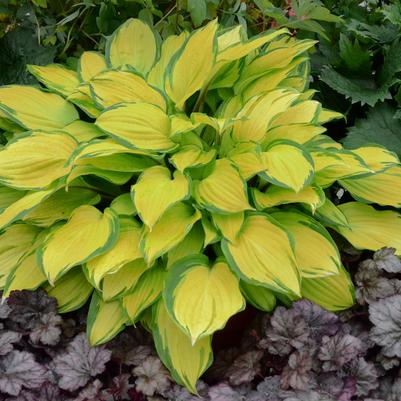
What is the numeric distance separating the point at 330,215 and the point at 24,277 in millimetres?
720

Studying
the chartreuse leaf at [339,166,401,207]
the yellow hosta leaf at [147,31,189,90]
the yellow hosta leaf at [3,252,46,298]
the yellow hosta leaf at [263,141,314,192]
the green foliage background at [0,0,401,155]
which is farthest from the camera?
the green foliage background at [0,0,401,155]

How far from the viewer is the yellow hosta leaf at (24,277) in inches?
57.2

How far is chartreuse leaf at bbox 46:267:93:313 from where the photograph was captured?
1.47m

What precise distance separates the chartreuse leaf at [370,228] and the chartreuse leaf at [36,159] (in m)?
0.67

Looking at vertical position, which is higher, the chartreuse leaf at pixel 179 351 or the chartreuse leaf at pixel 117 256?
the chartreuse leaf at pixel 117 256

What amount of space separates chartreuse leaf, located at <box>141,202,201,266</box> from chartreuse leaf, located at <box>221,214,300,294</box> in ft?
0.30

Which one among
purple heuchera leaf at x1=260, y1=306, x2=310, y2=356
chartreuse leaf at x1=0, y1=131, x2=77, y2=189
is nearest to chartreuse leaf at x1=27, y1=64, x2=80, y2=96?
chartreuse leaf at x1=0, y1=131, x2=77, y2=189

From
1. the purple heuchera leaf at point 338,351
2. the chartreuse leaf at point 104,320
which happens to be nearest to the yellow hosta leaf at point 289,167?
the purple heuchera leaf at point 338,351

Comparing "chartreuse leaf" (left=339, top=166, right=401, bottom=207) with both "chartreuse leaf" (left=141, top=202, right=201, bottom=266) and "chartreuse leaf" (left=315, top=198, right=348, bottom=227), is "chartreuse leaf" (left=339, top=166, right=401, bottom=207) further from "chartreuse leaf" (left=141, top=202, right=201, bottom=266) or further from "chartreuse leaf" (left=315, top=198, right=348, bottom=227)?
"chartreuse leaf" (left=141, top=202, right=201, bottom=266)

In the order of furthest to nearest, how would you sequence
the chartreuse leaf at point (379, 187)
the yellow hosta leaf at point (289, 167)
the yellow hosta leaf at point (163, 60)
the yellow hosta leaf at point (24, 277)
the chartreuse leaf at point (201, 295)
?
1. the yellow hosta leaf at point (163, 60)
2. the chartreuse leaf at point (379, 187)
3. the yellow hosta leaf at point (24, 277)
4. the yellow hosta leaf at point (289, 167)
5. the chartreuse leaf at point (201, 295)

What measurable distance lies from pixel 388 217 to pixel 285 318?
0.44 m

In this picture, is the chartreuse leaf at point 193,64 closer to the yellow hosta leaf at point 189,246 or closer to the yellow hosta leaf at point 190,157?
the yellow hosta leaf at point 190,157

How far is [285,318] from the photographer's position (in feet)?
4.34

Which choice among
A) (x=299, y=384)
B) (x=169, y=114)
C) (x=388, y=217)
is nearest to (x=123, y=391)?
(x=299, y=384)
